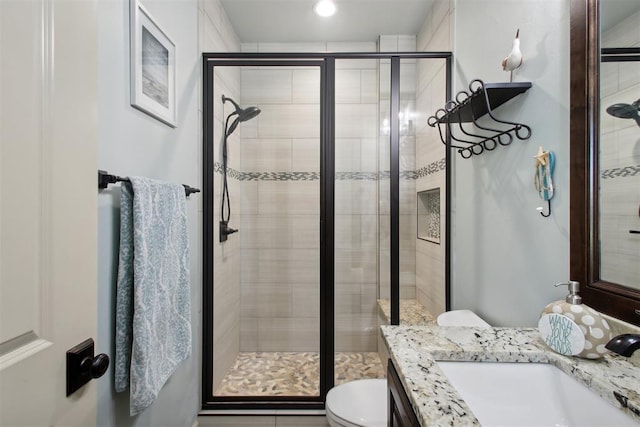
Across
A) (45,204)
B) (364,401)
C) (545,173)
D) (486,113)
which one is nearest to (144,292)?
(45,204)

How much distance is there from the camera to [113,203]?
36.8 inches

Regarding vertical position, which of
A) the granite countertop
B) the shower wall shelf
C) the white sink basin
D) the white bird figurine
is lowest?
the white sink basin

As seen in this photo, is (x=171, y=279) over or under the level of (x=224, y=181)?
under

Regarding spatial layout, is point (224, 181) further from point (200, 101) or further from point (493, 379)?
point (493, 379)

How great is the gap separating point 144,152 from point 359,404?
143cm

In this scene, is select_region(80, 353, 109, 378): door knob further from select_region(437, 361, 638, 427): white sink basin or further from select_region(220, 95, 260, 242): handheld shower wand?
select_region(220, 95, 260, 242): handheld shower wand

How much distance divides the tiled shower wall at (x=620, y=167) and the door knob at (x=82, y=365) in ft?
3.99

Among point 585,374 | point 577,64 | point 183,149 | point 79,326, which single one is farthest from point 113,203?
point 577,64

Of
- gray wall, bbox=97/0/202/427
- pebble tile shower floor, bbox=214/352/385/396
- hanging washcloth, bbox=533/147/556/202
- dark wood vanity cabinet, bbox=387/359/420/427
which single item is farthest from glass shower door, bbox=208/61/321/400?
hanging washcloth, bbox=533/147/556/202

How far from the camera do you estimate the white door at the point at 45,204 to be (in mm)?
434

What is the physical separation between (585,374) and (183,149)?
5.45 ft

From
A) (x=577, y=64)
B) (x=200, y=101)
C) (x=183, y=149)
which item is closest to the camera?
(x=577, y=64)

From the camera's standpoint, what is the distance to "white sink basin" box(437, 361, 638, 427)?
2.01 feet

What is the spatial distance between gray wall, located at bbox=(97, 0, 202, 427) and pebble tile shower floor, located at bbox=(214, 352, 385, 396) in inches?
9.3
